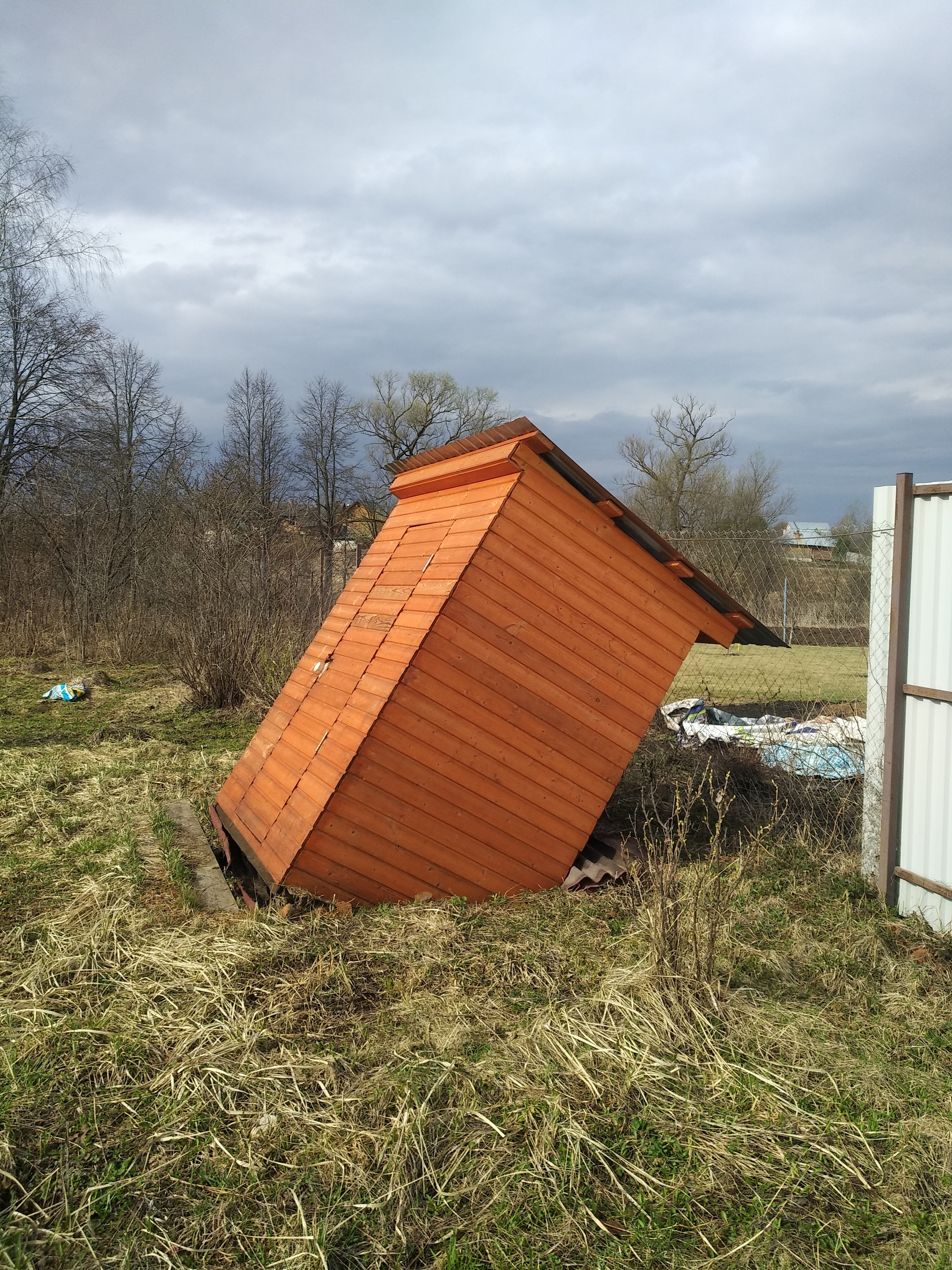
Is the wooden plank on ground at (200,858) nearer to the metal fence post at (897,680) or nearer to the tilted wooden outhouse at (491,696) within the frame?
the tilted wooden outhouse at (491,696)

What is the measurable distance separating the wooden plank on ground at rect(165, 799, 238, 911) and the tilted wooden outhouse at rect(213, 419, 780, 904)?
249 mm

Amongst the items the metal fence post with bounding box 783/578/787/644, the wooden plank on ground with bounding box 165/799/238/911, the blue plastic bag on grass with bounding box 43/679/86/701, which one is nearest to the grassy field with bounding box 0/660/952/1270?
the wooden plank on ground with bounding box 165/799/238/911

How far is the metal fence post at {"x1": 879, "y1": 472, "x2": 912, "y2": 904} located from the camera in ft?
17.0

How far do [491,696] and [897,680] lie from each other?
235 cm

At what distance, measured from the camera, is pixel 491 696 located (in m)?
5.34

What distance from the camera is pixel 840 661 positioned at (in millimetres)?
18906

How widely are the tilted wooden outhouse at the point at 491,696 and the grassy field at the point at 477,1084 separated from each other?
0.36 m

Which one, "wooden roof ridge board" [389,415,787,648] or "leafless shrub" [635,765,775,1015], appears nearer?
"leafless shrub" [635,765,775,1015]

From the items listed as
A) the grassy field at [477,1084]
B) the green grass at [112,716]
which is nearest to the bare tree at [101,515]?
the green grass at [112,716]

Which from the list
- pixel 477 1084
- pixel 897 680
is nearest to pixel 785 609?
pixel 897 680

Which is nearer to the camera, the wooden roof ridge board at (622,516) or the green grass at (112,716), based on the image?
the wooden roof ridge board at (622,516)

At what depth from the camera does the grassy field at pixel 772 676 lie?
1334 cm

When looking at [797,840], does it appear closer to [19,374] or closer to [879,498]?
[879,498]

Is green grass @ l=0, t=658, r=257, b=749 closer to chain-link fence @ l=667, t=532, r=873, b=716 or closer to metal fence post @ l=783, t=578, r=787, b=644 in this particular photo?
chain-link fence @ l=667, t=532, r=873, b=716
